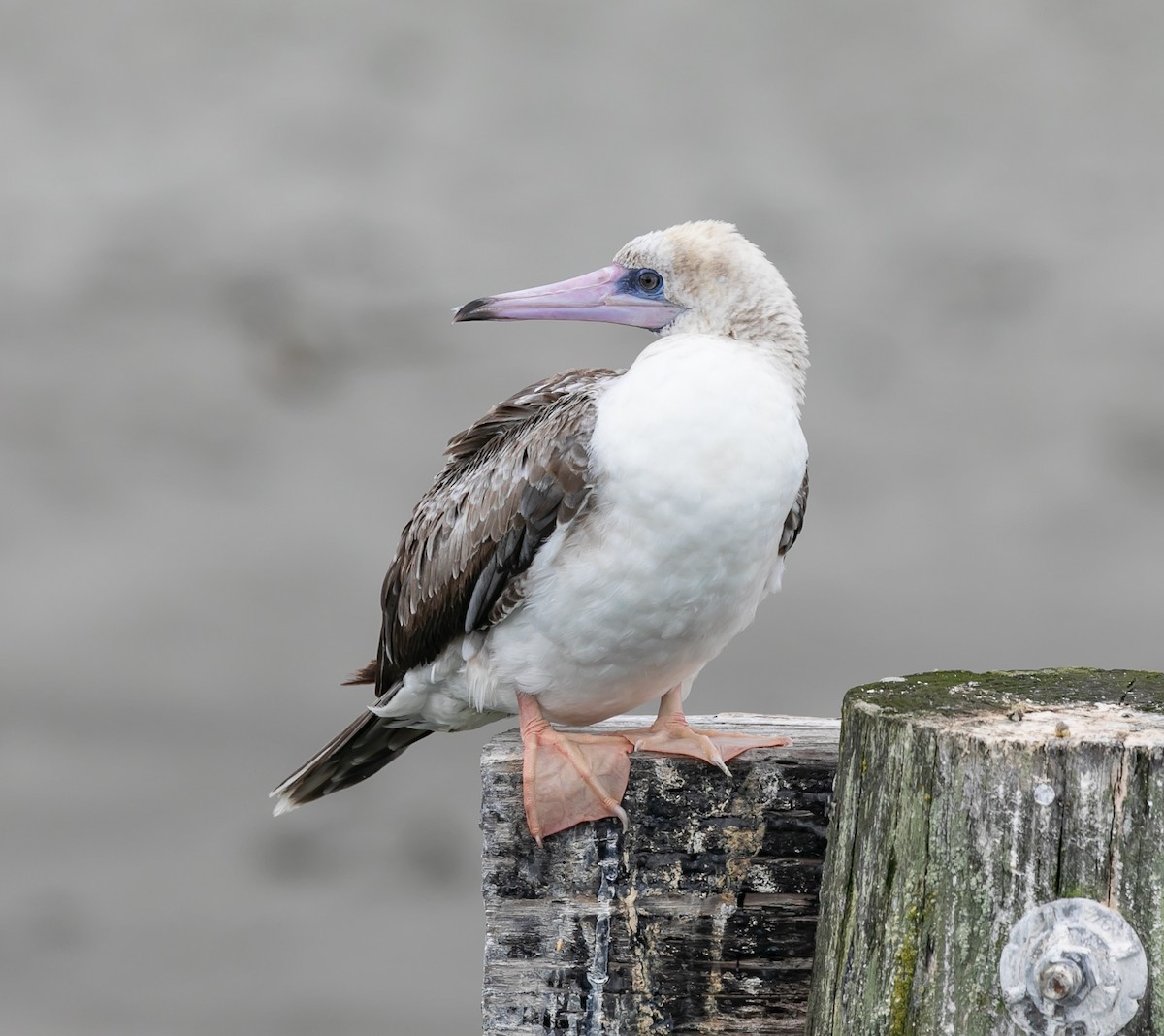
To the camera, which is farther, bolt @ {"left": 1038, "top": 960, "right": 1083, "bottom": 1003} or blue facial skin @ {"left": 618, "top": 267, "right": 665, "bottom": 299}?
blue facial skin @ {"left": 618, "top": 267, "right": 665, "bottom": 299}

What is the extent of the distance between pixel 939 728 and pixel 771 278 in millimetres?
1408

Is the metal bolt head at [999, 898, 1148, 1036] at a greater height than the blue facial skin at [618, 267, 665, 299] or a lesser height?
lesser

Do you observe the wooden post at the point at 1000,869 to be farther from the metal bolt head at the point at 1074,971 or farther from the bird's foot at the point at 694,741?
the bird's foot at the point at 694,741

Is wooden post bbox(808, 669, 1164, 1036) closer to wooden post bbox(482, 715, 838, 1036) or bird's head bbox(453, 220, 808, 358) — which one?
wooden post bbox(482, 715, 838, 1036)

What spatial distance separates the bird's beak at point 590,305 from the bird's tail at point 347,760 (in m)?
1.35

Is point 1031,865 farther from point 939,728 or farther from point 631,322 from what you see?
point 631,322

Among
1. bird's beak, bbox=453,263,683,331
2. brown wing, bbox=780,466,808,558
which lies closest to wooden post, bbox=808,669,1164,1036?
brown wing, bbox=780,466,808,558

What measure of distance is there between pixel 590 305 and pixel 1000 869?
6.02 ft

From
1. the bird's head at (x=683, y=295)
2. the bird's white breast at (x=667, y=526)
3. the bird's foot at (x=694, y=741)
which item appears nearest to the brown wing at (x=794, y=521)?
the bird's white breast at (x=667, y=526)

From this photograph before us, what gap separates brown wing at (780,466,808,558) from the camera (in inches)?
148

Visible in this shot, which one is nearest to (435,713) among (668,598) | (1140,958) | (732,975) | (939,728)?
(668,598)

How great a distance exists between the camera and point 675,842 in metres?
3.13

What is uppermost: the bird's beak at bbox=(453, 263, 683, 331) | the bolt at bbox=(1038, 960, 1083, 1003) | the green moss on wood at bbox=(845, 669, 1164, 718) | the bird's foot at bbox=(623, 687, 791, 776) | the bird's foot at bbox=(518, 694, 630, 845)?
the bird's beak at bbox=(453, 263, 683, 331)

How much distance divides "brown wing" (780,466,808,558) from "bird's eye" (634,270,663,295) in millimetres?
604
